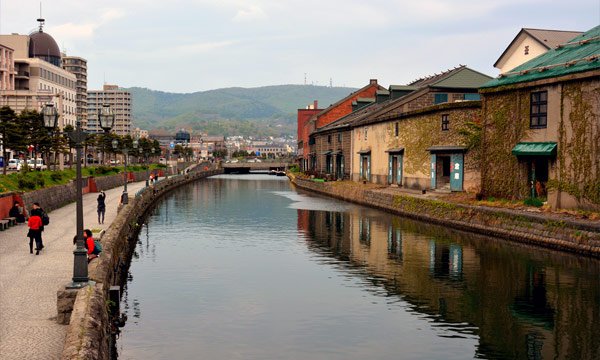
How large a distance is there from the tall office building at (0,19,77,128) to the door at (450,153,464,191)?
81271 mm

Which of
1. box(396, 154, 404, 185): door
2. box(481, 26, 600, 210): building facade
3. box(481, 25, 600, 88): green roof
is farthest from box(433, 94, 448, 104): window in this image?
box(481, 25, 600, 88): green roof

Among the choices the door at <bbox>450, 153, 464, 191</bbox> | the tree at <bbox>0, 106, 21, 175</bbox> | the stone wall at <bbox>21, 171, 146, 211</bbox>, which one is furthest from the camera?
the tree at <bbox>0, 106, 21, 175</bbox>

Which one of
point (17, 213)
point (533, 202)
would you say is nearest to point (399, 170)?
point (533, 202)

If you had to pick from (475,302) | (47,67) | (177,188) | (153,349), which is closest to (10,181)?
(153,349)

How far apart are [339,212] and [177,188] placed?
5415 cm

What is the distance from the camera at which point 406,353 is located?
1872 cm

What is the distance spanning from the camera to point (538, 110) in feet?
143

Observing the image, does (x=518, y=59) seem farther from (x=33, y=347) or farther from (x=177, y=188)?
(x=33, y=347)

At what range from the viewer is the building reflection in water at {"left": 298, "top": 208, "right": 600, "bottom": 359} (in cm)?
2008

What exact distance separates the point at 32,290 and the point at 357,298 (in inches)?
466

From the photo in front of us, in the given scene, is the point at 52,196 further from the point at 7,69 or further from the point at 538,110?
the point at 7,69

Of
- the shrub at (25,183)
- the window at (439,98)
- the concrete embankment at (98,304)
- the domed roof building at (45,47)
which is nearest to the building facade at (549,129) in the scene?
the window at (439,98)

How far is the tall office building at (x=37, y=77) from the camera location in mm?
119500

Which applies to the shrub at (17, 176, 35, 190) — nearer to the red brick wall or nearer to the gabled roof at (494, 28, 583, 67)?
the gabled roof at (494, 28, 583, 67)
